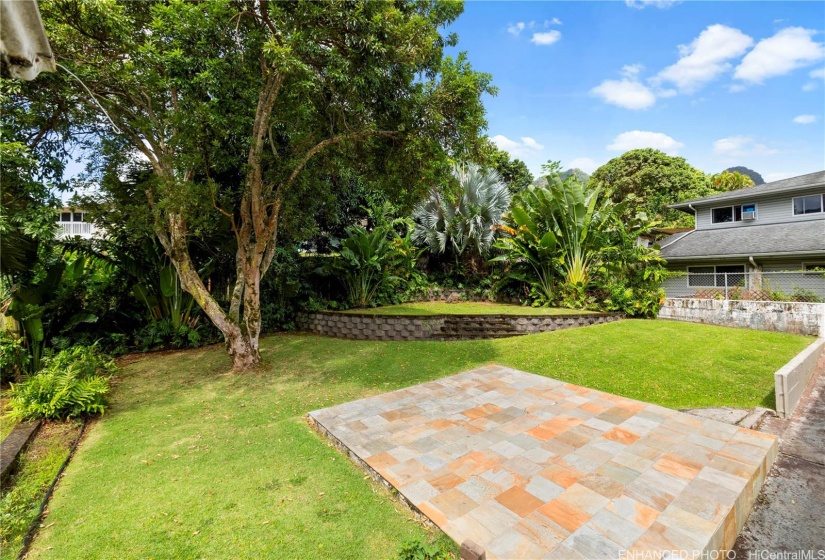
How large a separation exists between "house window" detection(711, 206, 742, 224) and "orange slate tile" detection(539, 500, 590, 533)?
18.3 m

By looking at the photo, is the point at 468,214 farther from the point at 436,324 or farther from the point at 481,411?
the point at 481,411

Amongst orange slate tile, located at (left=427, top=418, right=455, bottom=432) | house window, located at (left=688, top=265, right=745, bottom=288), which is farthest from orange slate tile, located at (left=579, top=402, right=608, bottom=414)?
house window, located at (left=688, top=265, right=745, bottom=288)

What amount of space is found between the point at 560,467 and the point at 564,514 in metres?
0.65

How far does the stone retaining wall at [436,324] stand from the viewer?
9.58m

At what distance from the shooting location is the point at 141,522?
257cm

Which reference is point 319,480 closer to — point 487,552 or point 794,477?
point 487,552

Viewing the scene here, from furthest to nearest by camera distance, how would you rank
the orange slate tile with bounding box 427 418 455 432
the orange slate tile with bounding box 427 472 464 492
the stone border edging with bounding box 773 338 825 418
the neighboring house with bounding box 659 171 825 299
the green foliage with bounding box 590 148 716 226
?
the green foliage with bounding box 590 148 716 226, the neighboring house with bounding box 659 171 825 299, the stone border edging with bounding box 773 338 825 418, the orange slate tile with bounding box 427 418 455 432, the orange slate tile with bounding box 427 472 464 492

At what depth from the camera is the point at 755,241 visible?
1330 centimetres

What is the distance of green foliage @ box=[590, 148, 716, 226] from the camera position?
955 inches

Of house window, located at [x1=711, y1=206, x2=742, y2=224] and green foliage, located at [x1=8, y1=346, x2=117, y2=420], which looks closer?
green foliage, located at [x1=8, y1=346, x2=117, y2=420]

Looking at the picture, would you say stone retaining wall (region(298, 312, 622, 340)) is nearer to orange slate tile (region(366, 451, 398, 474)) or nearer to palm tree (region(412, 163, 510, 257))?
palm tree (region(412, 163, 510, 257))

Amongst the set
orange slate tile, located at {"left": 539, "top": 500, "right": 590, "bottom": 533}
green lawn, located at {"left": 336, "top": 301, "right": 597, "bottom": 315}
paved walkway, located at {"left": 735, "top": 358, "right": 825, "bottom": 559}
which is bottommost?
paved walkway, located at {"left": 735, "top": 358, "right": 825, "bottom": 559}

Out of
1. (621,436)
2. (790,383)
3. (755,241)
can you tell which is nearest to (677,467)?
(621,436)

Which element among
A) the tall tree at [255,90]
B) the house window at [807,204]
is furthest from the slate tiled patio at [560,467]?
the house window at [807,204]
